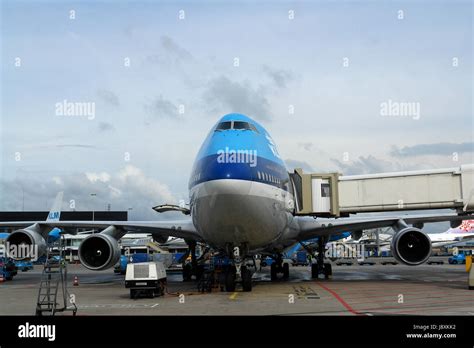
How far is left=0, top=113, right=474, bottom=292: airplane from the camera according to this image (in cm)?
1573

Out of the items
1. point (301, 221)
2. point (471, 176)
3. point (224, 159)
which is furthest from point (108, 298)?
point (471, 176)

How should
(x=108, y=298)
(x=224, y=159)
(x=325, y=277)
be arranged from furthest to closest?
(x=325, y=277)
(x=108, y=298)
(x=224, y=159)

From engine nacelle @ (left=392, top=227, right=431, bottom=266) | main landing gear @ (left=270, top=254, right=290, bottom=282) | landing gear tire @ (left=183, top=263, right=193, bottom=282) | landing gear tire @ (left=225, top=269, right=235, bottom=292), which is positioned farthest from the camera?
main landing gear @ (left=270, top=254, right=290, bottom=282)

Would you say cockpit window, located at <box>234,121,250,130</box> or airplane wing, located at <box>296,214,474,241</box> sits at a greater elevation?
cockpit window, located at <box>234,121,250,130</box>

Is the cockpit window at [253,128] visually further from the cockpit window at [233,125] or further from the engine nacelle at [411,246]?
the engine nacelle at [411,246]

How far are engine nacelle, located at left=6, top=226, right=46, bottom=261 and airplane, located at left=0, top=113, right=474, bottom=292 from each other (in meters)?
0.05

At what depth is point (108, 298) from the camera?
17719mm

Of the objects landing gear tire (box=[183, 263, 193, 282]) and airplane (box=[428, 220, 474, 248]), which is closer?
landing gear tire (box=[183, 263, 193, 282])

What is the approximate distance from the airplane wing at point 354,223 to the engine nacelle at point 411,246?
1771mm

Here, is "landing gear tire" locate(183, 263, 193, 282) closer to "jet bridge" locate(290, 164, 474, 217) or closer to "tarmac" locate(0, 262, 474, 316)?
"tarmac" locate(0, 262, 474, 316)

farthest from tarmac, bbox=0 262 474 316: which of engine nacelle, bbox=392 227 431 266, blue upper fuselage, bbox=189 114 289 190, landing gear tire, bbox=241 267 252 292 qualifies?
blue upper fuselage, bbox=189 114 289 190

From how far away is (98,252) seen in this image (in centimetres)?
2280
